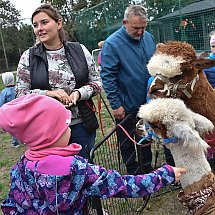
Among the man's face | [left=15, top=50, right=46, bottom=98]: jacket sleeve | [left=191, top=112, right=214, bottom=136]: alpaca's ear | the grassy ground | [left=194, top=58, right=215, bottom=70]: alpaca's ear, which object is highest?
the man's face

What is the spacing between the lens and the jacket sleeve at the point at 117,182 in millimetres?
1502

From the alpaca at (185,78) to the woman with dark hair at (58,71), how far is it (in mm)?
538

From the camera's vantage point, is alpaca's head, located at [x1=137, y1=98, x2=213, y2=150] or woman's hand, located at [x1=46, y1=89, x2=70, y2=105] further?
woman's hand, located at [x1=46, y1=89, x2=70, y2=105]

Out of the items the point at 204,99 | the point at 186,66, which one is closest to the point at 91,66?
the point at 186,66

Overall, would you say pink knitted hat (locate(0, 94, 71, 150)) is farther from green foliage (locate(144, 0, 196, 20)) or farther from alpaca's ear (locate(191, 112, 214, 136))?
green foliage (locate(144, 0, 196, 20))

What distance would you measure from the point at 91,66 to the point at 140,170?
3.46 feet

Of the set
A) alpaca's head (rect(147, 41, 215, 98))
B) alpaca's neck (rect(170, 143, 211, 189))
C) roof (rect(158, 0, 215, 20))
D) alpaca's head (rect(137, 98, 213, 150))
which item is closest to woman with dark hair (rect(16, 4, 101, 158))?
alpaca's head (rect(147, 41, 215, 98))

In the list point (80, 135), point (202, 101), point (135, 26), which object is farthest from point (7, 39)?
point (202, 101)

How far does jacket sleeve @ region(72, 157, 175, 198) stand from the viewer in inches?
59.1

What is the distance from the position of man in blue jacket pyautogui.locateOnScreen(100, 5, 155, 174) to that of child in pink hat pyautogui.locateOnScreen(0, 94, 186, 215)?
1523mm

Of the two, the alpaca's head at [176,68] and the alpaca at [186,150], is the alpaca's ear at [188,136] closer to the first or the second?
the alpaca at [186,150]

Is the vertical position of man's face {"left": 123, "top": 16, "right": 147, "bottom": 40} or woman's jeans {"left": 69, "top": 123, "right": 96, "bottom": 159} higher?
man's face {"left": 123, "top": 16, "right": 147, "bottom": 40}

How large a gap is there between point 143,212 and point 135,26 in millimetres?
1812

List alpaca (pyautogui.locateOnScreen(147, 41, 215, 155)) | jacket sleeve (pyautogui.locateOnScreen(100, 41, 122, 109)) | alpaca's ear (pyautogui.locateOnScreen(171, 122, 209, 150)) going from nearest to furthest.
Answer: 1. alpaca's ear (pyautogui.locateOnScreen(171, 122, 209, 150))
2. alpaca (pyautogui.locateOnScreen(147, 41, 215, 155))
3. jacket sleeve (pyautogui.locateOnScreen(100, 41, 122, 109))
